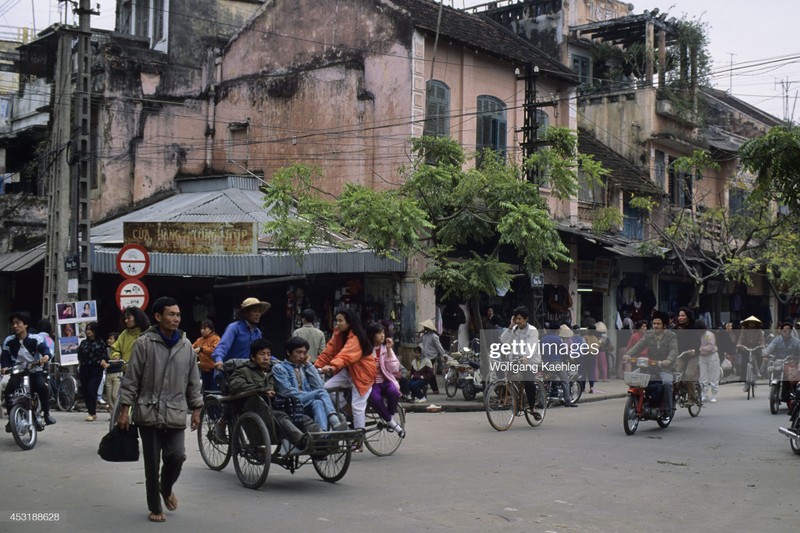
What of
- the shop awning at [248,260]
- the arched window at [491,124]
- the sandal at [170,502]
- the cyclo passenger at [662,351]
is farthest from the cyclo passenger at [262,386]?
the arched window at [491,124]

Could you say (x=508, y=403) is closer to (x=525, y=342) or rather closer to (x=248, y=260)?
(x=525, y=342)

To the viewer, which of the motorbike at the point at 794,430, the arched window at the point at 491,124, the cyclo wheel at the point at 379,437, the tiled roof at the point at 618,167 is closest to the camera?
the cyclo wheel at the point at 379,437

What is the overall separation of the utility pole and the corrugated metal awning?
4.66 m

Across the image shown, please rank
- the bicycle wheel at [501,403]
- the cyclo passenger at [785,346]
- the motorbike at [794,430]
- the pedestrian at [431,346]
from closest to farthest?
1. the motorbike at [794,430]
2. the bicycle wheel at [501,403]
3. the cyclo passenger at [785,346]
4. the pedestrian at [431,346]

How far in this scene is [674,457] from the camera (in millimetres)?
11938

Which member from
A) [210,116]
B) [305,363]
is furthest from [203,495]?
[210,116]

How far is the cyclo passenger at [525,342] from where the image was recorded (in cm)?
1467

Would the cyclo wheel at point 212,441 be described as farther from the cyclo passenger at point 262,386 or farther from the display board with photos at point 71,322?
the display board with photos at point 71,322

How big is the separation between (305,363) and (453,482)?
1902 mm

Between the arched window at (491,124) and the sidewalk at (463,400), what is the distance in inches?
273

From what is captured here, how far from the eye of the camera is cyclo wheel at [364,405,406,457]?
37.7 ft

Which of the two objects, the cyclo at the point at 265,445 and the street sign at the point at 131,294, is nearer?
the cyclo at the point at 265,445

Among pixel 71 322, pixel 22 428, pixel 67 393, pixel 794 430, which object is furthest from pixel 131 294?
pixel 794 430

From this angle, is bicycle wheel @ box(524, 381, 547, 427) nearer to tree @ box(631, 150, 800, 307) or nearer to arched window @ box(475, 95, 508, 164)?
arched window @ box(475, 95, 508, 164)
